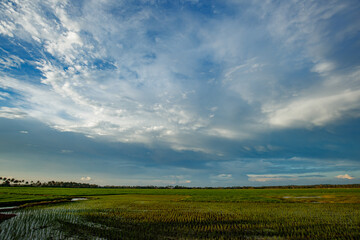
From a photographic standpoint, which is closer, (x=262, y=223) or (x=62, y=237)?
(x=62, y=237)

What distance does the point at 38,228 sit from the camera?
572 inches

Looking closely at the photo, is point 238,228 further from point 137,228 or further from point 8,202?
point 8,202

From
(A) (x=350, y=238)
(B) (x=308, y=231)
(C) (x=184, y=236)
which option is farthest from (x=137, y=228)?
(A) (x=350, y=238)

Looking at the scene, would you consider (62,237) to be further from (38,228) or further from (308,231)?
(308,231)

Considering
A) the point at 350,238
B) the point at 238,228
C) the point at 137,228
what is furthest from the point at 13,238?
the point at 350,238

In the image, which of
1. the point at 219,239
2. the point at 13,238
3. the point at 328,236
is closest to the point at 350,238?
the point at 328,236

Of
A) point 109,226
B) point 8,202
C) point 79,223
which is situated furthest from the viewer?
point 8,202

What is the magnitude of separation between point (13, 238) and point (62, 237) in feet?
9.14

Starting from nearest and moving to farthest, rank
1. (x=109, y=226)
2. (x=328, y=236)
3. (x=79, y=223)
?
(x=328, y=236), (x=109, y=226), (x=79, y=223)

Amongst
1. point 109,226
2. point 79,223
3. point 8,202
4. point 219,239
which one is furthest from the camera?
point 8,202

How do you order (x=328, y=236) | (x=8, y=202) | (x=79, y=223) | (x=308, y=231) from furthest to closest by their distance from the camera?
1. (x=8, y=202)
2. (x=79, y=223)
3. (x=308, y=231)
4. (x=328, y=236)

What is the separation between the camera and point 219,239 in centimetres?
1191

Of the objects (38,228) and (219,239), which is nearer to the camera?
(219,239)

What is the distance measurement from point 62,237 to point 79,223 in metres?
4.41
